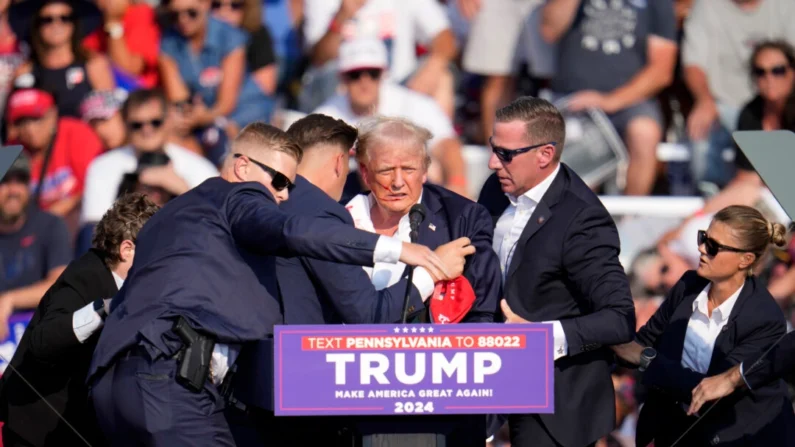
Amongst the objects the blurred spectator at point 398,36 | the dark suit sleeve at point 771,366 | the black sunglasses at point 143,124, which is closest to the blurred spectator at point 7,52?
the black sunglasses at point 143,124

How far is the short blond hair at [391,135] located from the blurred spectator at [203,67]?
3928 mm

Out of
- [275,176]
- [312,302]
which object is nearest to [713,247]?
[312,302]

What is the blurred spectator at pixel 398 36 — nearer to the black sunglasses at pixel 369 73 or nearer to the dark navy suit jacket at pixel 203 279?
the black sunglasses at pixel 369 73

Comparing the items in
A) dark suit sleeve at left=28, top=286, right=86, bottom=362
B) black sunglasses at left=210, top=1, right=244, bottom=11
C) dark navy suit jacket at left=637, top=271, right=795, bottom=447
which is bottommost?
dark navy suit jacket at left=637, top=271, right=795, bottom=447

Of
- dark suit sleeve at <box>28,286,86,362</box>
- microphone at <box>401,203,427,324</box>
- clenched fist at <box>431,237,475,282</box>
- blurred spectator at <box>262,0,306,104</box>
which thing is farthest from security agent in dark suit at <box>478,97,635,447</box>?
blurred spectator at <box>262,0,306,104</box>

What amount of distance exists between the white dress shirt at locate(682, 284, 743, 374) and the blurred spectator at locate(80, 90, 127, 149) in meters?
4.86

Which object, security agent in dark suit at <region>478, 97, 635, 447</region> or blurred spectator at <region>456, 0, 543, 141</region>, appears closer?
security agent in dark suit at <region>478, 97, 635, 447</region>

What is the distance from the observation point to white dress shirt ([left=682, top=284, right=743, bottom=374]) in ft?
16.7

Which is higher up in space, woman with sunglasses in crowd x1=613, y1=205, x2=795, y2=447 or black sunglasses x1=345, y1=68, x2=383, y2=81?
black sunglasses x1=345, y1=68, x2=383, y2=81

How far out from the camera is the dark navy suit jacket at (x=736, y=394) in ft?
16.3

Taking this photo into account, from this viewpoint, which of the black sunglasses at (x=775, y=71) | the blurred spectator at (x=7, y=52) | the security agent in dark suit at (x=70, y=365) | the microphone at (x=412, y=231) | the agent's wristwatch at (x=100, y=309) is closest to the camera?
the microphone at (x=412, y=231)

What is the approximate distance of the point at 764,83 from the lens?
336 inches

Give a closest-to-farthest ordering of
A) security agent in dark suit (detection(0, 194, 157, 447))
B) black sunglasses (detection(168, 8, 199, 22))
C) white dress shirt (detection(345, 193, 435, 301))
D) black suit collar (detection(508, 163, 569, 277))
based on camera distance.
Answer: white dress shirt (detection(345, 193, 435, 301)), black suit collar (detection(508, 163, 569, 277)), security agent in dark suit (detection(0, 194, 157, 447)), black sunglasses (detection(168, 8, 199, 22))

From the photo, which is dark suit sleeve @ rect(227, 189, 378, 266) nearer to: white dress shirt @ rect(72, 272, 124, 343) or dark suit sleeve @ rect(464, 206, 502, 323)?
dark suit sleeve @ rect(464, 206, 502, 323)
